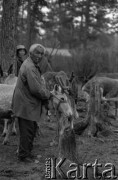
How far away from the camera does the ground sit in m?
4.85

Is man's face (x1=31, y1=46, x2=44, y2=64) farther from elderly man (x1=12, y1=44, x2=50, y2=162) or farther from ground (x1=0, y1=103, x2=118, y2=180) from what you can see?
ground (x1=0, y1=103, x2=118, y2=180)

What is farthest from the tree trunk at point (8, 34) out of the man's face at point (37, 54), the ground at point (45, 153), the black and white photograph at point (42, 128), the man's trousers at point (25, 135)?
the man's trousers at point (25, 135)

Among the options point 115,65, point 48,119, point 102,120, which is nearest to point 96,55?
point 115,65

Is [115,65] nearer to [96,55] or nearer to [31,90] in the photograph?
[96,55]

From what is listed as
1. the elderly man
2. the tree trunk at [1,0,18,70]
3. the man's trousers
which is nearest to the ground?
the man's trousers

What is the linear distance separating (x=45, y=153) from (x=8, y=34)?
397 cm

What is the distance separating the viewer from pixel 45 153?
6000mm

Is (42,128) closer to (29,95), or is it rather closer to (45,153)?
(45,153)

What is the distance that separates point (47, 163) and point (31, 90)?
50.8 inches

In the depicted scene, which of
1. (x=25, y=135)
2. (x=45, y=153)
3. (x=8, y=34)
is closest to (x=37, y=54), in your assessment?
(x=25, y=135)

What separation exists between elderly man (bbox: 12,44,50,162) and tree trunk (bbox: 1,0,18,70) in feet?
10.9

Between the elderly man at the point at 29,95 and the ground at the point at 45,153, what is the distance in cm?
42

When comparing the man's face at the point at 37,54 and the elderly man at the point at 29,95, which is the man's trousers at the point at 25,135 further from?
the man's face at the point at 37,54

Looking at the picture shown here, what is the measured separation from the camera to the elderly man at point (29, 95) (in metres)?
5.04
